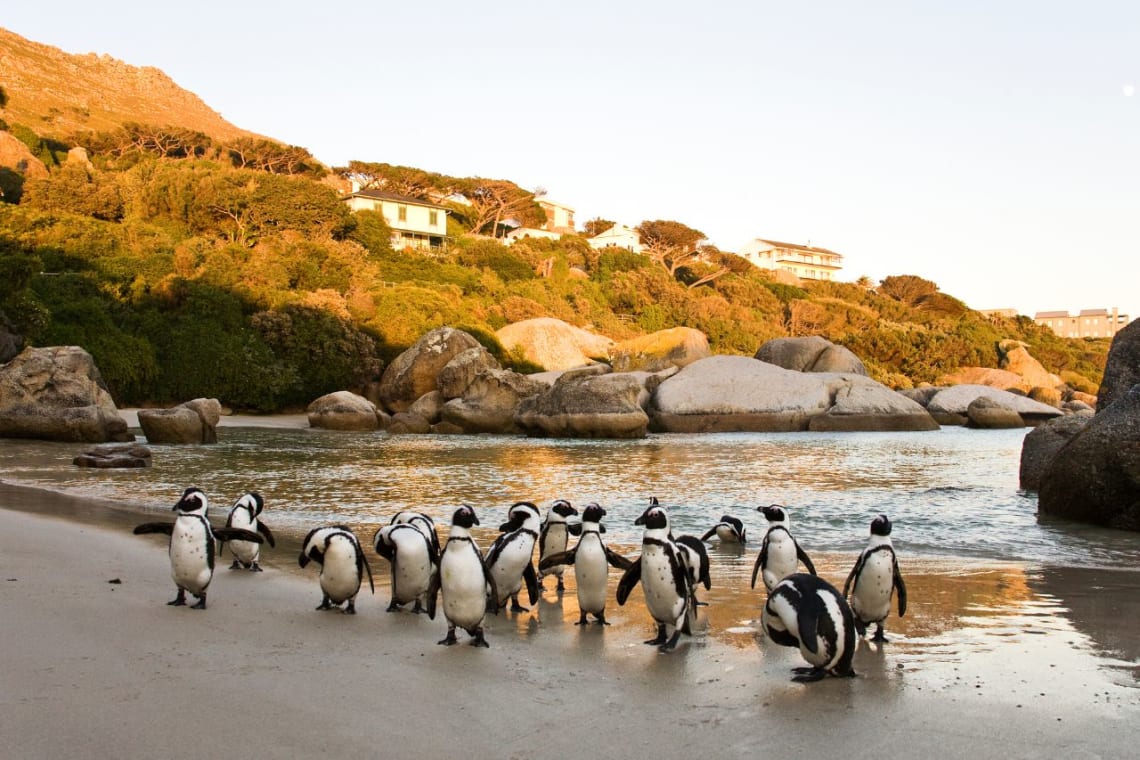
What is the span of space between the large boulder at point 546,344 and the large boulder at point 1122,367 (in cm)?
3090

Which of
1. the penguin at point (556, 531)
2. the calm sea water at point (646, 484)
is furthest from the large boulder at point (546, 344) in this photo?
the penguin at point (556, 531)

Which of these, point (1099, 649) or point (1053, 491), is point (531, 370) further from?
point (1099, 649)

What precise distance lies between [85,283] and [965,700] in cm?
3662

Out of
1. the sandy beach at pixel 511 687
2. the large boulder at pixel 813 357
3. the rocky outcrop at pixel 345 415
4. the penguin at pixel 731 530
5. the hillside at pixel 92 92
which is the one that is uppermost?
the hillside at pixel 92 92

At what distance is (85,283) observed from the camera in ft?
112

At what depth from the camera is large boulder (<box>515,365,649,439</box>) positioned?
26.4 m

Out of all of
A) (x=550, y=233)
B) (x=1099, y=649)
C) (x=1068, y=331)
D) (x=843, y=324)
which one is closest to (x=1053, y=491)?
(x=1099, y=649)

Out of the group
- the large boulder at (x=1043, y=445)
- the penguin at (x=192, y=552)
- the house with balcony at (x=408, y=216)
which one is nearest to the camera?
the penguin at (x=192, y=552)

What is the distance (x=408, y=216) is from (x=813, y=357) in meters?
41.8

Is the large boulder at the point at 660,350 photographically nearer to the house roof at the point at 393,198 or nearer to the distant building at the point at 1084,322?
the house roof at the point at 393,198

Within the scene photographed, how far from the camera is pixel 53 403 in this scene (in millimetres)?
20781

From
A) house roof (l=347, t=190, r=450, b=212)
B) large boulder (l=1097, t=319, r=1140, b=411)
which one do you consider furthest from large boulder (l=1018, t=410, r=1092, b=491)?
house roof (l=347, t=190, r=450, b=212)

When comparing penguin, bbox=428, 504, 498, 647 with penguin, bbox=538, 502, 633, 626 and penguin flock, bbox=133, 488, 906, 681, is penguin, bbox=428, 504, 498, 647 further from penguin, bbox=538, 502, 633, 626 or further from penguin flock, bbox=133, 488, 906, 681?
penguin, bbox=538, 502, 633, 626

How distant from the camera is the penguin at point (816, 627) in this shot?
14.0 ft
